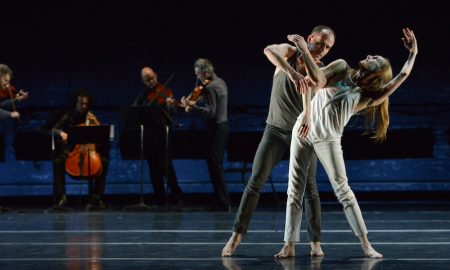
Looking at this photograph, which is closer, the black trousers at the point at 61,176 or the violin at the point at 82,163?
the violin at the point at 82,163

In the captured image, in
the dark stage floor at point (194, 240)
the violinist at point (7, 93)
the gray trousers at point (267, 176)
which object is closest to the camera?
the dark stage floor at point (194, 240)

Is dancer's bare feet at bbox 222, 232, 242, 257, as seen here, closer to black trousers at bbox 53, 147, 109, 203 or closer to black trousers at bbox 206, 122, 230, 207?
black trousers at bbox 206, 122, 230, 207

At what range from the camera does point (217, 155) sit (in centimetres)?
Answer: 805

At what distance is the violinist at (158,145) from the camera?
8562 millimetres

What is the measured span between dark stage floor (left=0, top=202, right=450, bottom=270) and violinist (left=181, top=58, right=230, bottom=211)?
1.40ft

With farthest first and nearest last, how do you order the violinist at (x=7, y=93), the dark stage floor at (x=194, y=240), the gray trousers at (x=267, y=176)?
the violinist at (x=7, y=93) < the gray trousers at (x=267, y=176) < the dark stage floor at (x=194, y=240)

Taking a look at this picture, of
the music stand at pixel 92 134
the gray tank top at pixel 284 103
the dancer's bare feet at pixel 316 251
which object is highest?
the gray tank top at pixel 284 103

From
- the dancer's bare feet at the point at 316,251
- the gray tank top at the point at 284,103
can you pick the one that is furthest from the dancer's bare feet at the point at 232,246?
the gray tank top at the point at 284,103

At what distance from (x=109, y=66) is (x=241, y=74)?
1685mm

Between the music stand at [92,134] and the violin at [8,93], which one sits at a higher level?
the violin at [8,93]

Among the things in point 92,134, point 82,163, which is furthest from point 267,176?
point 82,163

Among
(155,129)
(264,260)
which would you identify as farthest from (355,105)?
(155,129)

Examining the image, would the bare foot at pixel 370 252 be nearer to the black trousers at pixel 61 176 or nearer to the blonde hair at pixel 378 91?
the blonde hair at pixel 378 91

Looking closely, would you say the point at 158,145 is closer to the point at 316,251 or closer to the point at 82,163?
the point at 82,163
